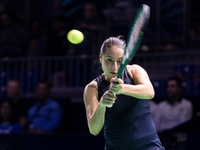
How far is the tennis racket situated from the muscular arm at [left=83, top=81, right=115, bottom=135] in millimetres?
221

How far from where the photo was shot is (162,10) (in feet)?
30.8

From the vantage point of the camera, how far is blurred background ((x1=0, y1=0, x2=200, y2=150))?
7.56m

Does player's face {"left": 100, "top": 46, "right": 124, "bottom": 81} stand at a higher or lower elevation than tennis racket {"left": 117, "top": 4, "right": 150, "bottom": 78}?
lower

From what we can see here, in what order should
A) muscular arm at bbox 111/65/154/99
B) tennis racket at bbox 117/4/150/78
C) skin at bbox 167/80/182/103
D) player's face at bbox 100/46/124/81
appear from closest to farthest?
muscular arm at bbox 111/65/154/99, tennis racket at bbox 117/4/150/78, player's face at bbox 100/46/124/81, skin at bbox 167/80/182/103

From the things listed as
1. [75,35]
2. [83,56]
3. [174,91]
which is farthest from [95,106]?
[83,56]

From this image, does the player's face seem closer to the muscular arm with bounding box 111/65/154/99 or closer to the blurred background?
the muscular arm with bounding box 111/65/154/99

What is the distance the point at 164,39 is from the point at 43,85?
3146 mm

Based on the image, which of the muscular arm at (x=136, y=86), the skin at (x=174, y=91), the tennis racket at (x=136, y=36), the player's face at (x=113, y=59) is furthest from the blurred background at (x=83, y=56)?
the tennis racket at (x=136, y=36)

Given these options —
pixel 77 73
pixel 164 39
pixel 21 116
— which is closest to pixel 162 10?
pixel 164 39

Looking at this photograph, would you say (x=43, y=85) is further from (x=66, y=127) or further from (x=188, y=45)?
(x=188, y=45)

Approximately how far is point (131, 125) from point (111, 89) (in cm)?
51

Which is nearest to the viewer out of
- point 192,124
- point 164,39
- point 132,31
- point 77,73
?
point 132,31

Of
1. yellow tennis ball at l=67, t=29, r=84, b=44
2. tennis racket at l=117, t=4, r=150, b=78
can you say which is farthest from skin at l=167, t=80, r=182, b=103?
tennis racket at l=117, t=4, r=150, b=78

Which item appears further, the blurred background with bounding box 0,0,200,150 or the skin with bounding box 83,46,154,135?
the blurred background with bounding box 0,0,200,150
